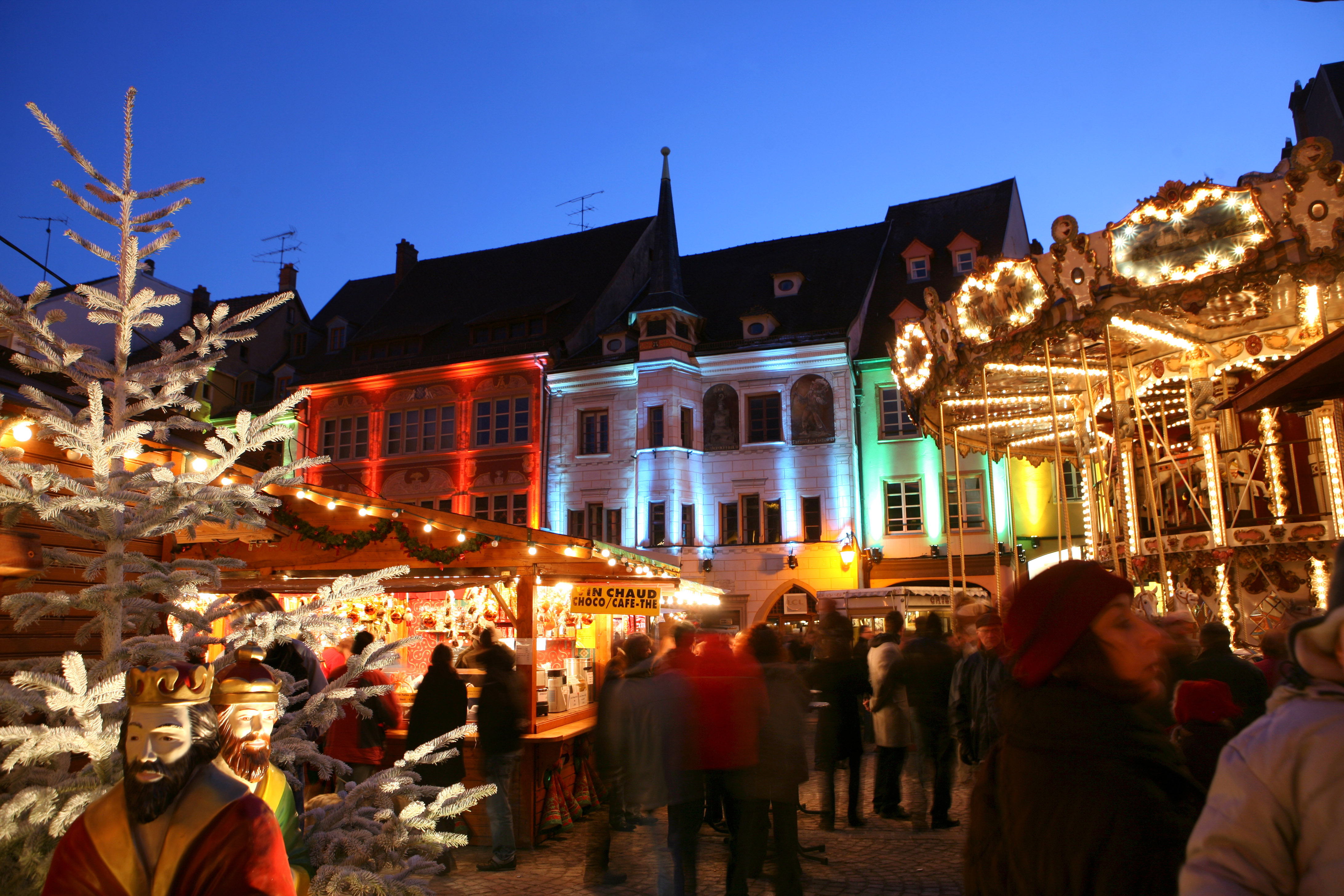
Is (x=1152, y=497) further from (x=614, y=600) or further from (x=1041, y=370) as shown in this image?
(x=614, y=600)

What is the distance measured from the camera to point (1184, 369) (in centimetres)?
1374

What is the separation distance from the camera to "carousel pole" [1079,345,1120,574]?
1176cm

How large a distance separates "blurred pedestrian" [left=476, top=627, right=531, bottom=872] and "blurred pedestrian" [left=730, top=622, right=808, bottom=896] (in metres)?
2.33

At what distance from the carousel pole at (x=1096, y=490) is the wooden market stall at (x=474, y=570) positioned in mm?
5730

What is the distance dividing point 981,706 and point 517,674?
384cm

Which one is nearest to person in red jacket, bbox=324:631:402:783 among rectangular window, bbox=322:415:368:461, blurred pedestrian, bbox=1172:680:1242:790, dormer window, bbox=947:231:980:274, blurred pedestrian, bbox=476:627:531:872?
blurred pedestrian, bbox=476:627:531:872

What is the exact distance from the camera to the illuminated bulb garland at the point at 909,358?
13.9 metres

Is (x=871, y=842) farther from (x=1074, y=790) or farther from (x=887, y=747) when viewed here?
(x=1074, y=790)

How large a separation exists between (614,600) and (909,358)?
672cm

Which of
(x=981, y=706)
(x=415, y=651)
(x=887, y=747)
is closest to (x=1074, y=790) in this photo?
(x=981, y=706)

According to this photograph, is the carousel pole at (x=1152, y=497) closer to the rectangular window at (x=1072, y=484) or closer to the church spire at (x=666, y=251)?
the rectangular window at (x=1072, y=484)

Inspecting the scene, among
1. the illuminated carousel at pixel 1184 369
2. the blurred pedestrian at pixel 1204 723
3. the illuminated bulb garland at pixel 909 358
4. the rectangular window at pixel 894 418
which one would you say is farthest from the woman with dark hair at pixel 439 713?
the rectangular window at pixel 894 418

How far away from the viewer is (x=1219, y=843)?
160 centimetres

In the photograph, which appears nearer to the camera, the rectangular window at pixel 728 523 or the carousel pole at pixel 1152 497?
the carousel pole at pixel 1152 497
